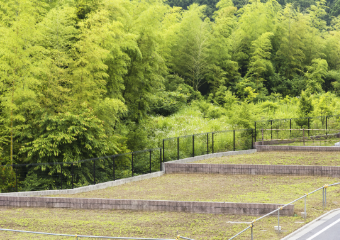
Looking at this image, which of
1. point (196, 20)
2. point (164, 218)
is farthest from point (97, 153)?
point (196, 20)

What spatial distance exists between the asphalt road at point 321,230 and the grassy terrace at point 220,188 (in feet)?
6.45

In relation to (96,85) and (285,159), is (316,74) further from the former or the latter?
(96,85)

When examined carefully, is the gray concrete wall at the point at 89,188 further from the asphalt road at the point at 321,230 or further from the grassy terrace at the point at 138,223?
the asphalt road at the point at 321,230

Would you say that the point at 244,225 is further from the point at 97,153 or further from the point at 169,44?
the point at 169,44

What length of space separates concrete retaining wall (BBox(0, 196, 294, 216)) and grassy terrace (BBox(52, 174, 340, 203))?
1.13 metres

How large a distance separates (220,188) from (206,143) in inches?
267

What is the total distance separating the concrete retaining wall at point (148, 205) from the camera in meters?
10.9

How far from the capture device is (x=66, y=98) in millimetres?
16234

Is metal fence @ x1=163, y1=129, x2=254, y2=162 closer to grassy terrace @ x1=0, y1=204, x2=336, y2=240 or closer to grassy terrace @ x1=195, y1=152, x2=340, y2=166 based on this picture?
grassy terrace @ x1=195, y1=152, x2=340, y2=166

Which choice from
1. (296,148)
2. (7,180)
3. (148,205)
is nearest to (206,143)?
(296,148)

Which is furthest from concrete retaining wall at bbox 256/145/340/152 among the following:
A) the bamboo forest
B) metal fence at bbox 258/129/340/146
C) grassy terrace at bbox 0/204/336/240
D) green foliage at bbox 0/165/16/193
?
green foliage at bbox 0/165/16/193

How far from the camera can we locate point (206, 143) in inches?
838

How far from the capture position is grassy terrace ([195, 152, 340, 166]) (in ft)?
57.6

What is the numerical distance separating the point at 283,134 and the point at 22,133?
49.7 feet
